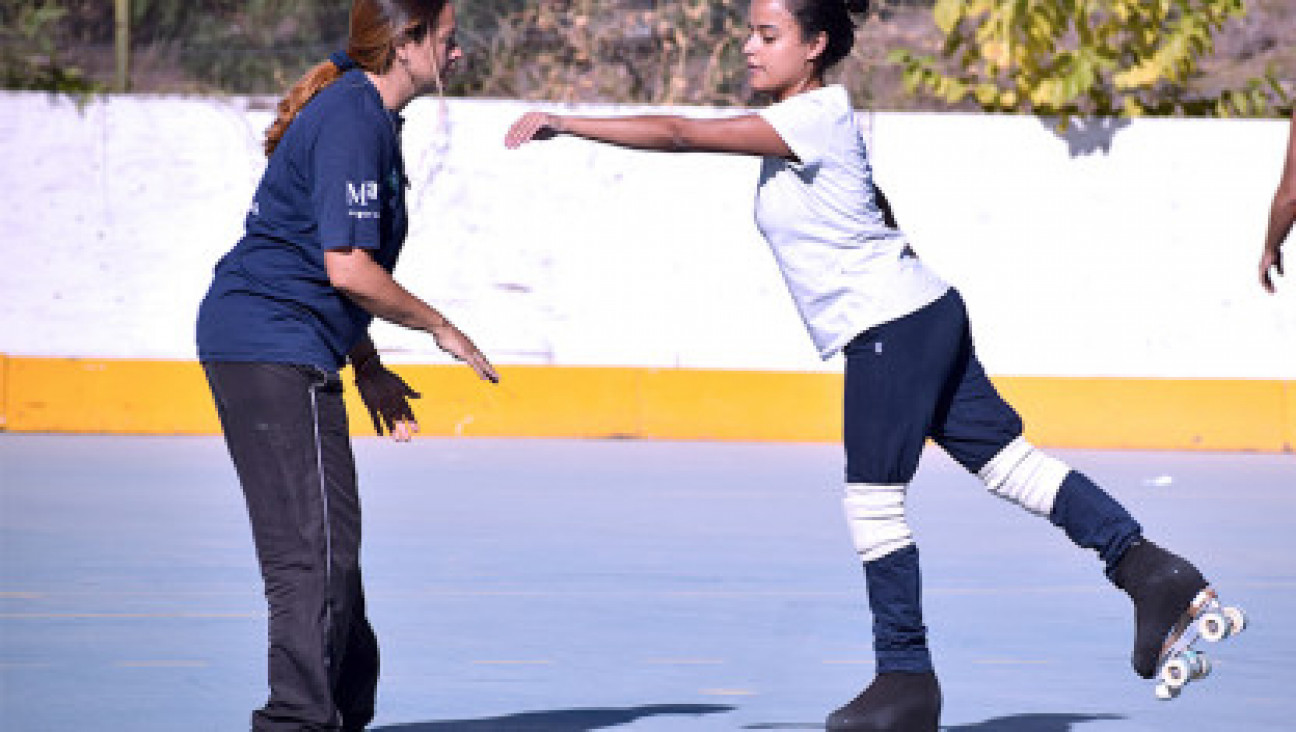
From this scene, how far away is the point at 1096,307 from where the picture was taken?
1476 centimetres

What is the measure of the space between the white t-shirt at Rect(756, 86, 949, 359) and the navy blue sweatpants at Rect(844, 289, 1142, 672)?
0.18ft

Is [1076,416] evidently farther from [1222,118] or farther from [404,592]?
[404,592]

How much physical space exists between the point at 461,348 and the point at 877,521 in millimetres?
1005

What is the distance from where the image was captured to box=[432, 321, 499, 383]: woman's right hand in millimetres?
5070

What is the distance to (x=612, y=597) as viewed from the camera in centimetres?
799

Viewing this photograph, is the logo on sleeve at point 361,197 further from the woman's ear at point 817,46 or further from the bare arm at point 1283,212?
the bare arm at point 1283,212

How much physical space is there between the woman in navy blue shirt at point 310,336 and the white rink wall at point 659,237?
9.31m

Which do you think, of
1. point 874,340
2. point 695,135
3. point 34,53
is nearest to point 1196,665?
point 874,340

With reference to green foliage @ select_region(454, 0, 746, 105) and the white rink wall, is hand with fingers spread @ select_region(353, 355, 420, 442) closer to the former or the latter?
the white rink wall

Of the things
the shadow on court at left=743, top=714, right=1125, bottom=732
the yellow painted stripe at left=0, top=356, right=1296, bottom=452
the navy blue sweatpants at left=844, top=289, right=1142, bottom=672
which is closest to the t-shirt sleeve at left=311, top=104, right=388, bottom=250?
the navy blue sweatpants at left=844, top=289, right=1142, bottom=672

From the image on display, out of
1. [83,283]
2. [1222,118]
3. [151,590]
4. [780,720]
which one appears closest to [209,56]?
[83,283]

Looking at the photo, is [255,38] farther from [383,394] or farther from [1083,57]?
[383,394]

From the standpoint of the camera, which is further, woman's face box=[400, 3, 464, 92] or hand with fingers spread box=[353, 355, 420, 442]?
hand with fingers spread box=[353, 355, 420, 442]

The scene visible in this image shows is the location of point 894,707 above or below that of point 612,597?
above
